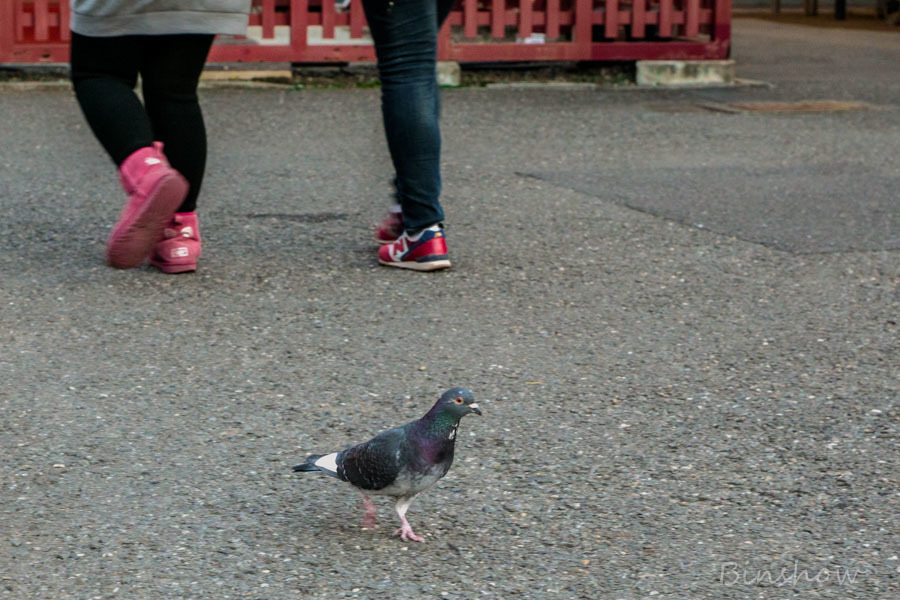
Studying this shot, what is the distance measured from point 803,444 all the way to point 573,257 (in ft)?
5.83

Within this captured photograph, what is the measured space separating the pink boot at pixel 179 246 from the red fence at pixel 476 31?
5.57 meters

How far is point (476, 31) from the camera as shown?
394 inches

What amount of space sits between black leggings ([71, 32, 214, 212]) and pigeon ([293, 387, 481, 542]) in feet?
6.14

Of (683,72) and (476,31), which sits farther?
(683,72)

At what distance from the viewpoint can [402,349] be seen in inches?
140

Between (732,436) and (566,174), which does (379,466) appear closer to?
(732,436)

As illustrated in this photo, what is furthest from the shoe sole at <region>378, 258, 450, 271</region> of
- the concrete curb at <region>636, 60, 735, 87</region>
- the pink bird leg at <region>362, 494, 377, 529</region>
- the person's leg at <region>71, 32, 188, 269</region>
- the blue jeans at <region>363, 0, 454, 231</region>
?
the concrete curb at <region>636, 60, 735, 87</region>

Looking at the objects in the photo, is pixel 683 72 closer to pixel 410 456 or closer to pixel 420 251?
pixel 420 251

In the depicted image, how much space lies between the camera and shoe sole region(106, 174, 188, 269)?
12.4ft

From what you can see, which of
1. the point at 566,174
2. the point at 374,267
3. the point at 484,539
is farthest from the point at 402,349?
the point at 566,174

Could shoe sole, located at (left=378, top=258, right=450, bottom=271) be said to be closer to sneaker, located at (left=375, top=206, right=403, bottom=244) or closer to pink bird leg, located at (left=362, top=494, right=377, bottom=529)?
sneaker, located at (left=375, top=206, right=403, bottom=244)

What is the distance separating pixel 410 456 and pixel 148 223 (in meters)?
1.74

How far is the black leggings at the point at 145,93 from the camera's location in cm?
398

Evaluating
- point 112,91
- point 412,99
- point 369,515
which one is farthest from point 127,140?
point 369,515
